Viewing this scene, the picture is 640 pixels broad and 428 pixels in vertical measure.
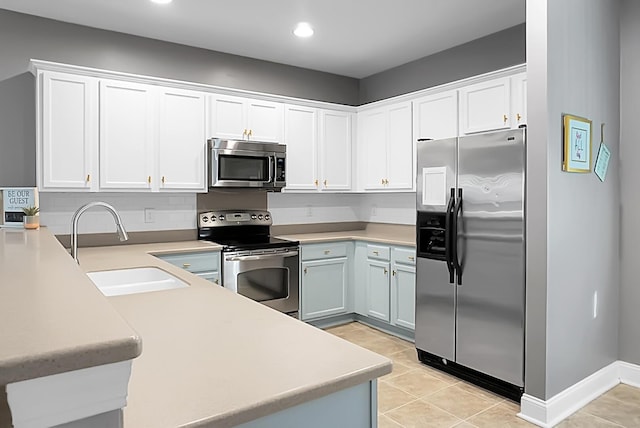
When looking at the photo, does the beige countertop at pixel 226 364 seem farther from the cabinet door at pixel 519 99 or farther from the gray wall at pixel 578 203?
the cabinet door at pixel 519 99

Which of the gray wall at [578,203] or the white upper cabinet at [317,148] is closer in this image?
the gray wall at [578,203]

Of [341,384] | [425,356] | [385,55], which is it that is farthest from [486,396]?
[385,55]

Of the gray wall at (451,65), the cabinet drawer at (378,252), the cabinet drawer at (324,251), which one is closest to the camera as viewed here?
the gray wall at (451,65)

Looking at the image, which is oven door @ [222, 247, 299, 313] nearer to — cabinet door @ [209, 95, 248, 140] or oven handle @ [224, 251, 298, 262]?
oven handle @ [224, 251, 298, 262]

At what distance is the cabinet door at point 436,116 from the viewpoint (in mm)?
3891

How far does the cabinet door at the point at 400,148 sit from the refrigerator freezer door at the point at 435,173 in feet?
2.54

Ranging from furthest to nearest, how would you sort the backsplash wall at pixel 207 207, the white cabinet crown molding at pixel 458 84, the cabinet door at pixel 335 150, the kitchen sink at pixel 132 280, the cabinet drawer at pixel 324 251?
1. the cabinet door at pixel 335 150
2. the cabinet drawer at pixel 324 251
3. the backsplash wall at pixel 207 207
4. the white cabinet crown molding at pixel 458 84
5. the kitchen sink at pixel 132 280

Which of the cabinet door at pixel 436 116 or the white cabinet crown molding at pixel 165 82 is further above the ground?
the white cabinet crown molding at pixel 165 82

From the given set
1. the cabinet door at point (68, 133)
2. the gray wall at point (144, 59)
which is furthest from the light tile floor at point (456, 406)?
the gray wall at point (144, 59)


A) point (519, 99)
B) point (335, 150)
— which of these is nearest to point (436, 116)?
point (519, 99)

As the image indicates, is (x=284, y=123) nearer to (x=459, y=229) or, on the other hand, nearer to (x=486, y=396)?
(x=459, y=229)

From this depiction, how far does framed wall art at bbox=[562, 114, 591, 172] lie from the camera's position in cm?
266

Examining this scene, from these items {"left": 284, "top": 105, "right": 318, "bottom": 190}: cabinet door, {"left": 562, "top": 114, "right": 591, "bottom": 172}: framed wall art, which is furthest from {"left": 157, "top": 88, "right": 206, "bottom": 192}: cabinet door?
{"left": 562, "top": 114, "right": 591, "bottom": 172}: framed wall art

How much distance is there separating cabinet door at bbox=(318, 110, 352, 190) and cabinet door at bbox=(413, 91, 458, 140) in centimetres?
87
